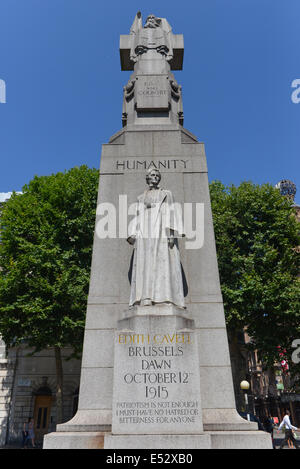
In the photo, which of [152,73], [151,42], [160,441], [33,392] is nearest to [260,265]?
[152,73]

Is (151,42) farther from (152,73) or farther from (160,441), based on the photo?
(160,441)

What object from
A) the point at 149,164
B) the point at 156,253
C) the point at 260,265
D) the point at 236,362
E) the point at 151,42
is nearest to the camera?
the point at 156,253

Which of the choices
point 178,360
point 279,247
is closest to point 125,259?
point 178,360

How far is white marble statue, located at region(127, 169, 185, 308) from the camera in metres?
8.34

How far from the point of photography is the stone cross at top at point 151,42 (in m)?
13.5

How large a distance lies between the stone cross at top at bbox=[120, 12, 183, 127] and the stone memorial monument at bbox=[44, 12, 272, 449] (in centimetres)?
5

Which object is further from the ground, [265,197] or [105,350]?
[265,197]

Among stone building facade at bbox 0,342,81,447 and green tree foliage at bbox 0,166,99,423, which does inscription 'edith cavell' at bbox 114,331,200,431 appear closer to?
green tree foliage at bbox 0,166,99,423

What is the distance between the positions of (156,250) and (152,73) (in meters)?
7.24

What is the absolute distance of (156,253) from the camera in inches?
344
